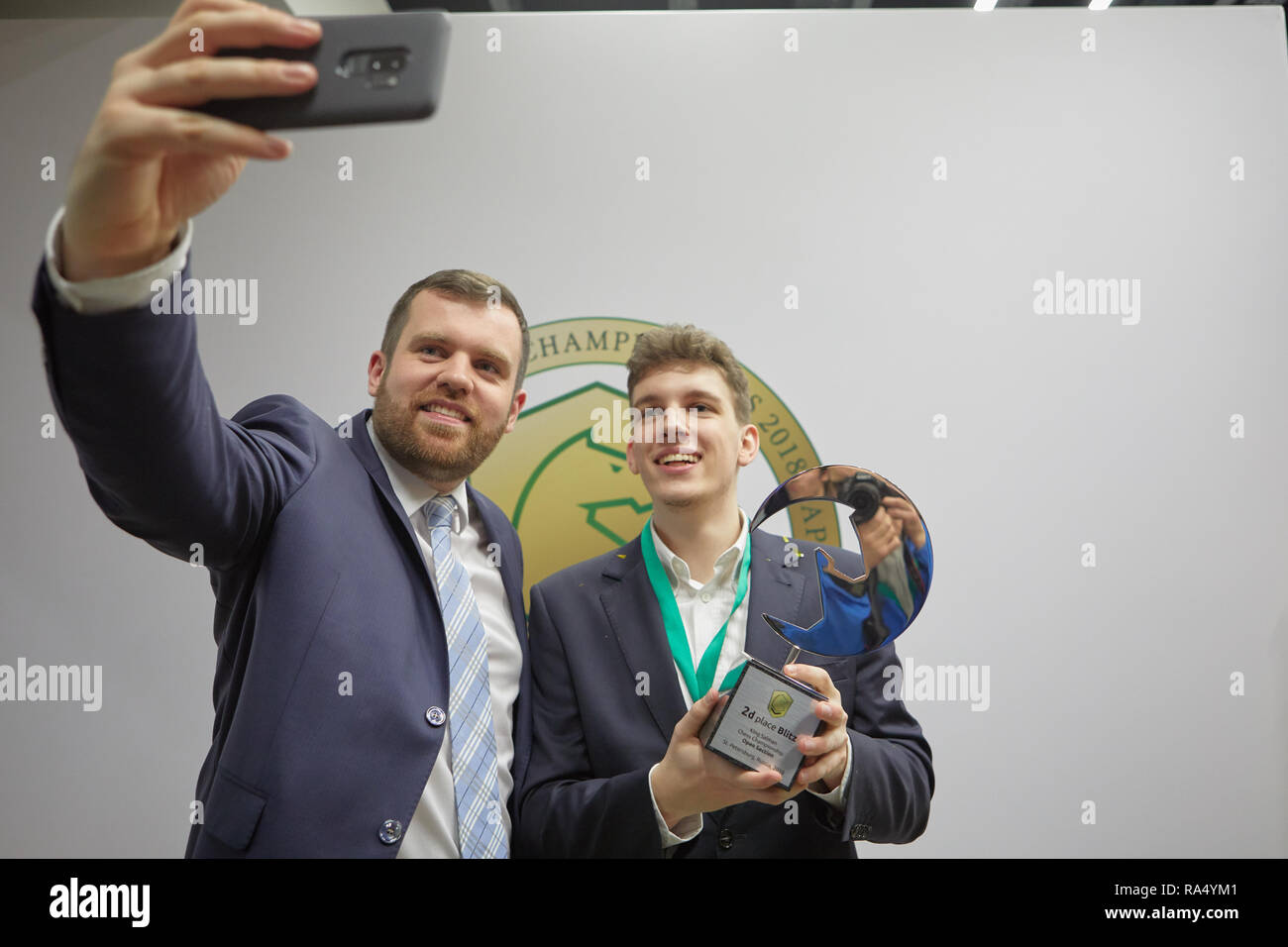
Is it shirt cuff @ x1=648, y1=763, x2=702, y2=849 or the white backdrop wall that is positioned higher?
the white backdrop wall

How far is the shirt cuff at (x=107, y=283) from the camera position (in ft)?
3.08

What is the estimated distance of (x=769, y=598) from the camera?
1.90 metres

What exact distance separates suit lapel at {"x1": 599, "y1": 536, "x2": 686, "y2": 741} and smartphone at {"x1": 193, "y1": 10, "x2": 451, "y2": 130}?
4.19ft

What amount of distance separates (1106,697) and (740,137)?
7.28ft

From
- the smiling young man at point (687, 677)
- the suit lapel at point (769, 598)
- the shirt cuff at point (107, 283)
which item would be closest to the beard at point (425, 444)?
the smiling young man at point (687, 677)

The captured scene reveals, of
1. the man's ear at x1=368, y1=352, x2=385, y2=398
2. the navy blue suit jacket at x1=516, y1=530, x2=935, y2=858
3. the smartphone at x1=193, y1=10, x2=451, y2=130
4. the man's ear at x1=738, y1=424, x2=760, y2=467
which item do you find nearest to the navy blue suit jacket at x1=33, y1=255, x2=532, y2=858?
the navy blue suit jacket at x1=516, y1=530, x2=935, y2=858

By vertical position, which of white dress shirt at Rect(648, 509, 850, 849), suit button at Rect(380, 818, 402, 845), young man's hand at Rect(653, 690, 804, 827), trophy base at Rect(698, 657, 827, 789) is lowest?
suit button at Rect(380, 818, 402, 845)

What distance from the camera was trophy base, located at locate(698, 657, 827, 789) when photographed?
4.54 ft

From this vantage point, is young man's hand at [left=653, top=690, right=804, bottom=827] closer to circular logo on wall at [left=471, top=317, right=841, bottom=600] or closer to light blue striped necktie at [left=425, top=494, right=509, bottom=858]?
light blue striped necktie at [left=425, top=494, right=509, bottom=858]

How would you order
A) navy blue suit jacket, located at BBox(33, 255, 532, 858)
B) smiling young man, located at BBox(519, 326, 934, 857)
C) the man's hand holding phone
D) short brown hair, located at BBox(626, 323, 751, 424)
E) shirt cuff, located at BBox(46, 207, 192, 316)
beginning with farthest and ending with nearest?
short brown hair, located at BBox(626, 323, 751, 424)
smiling young man, located at BBox(519, 326, 934, 857)
navy blue suit jacket, located at BBox(33, 255, 532, 858)
shirt cuff, located at BBox(46, 207, 192, 316)
the man's hand holding phone

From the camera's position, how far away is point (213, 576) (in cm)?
172

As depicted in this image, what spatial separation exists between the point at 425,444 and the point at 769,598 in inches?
30.9
